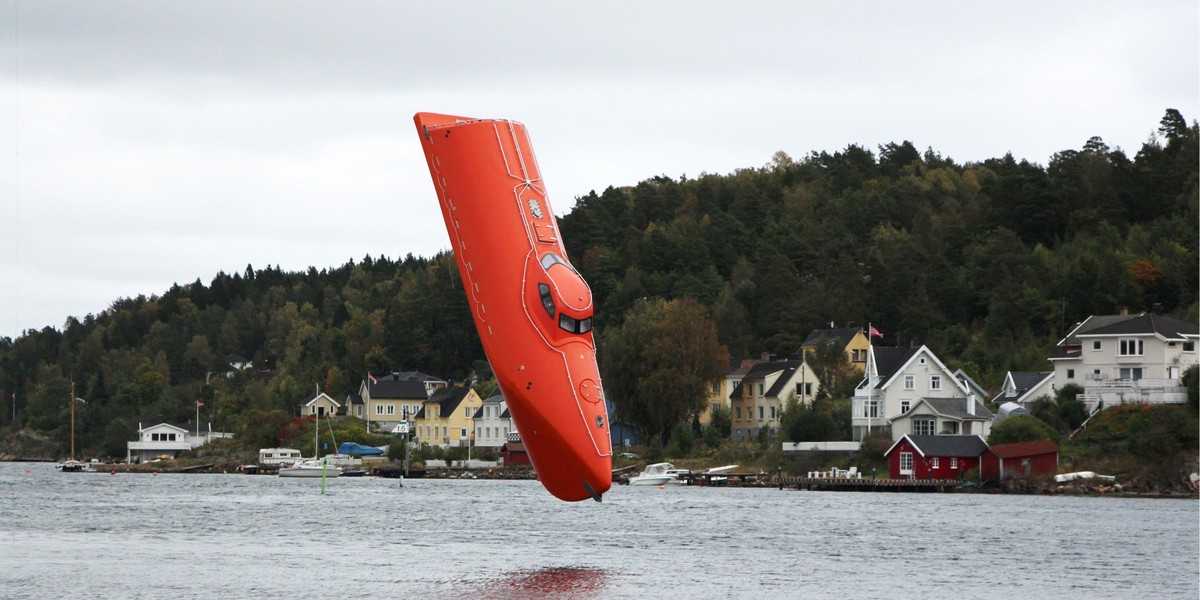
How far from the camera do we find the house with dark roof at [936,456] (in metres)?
73.3

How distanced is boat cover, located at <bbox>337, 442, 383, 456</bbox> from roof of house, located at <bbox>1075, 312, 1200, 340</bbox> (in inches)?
2054

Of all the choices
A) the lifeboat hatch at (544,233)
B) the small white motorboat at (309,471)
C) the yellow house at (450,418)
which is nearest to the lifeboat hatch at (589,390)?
the lifeboat hatch at (544,233)

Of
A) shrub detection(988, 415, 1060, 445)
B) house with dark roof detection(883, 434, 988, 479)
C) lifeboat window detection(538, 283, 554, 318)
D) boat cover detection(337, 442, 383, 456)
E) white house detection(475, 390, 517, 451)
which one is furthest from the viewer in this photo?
white house detection(475, 390, 517, 451)

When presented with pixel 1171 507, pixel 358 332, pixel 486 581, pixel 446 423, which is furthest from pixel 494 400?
pixel 486 581

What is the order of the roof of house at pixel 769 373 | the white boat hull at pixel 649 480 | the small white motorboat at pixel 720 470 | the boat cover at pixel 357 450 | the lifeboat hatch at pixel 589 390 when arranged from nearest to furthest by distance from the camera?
the lifeboat hatch at pixel 589 390 < the white boat hull at pixel 649 480 < the small white motorboat at pixel 720 470 < the roof of house at pixel 769 373 < the boat cover at pixel 357 450

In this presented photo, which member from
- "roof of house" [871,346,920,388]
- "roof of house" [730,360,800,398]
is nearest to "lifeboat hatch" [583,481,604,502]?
"roof of house" [871,346,920,388]

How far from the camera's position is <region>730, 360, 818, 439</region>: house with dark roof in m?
96.4

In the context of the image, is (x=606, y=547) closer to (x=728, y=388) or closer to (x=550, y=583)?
(x=550, y=583)

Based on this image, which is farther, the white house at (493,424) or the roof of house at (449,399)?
the roof of house at (449,399)

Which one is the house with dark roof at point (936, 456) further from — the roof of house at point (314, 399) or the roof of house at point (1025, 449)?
the roof of house at point (314, 399)

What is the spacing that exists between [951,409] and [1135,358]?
9.35m

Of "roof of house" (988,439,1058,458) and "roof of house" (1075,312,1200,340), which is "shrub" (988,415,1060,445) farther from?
"roof of house" (1075,312,1200,340)

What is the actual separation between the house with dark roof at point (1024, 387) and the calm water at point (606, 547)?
15579mm

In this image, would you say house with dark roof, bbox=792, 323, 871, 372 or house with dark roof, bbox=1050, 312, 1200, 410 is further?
house with dark roof, bbox=792, 323, 871, 372
